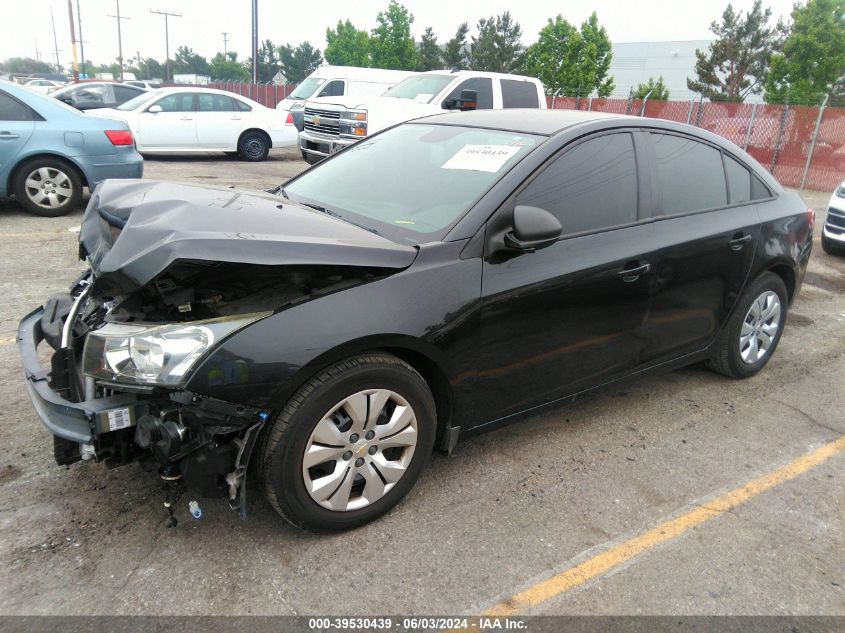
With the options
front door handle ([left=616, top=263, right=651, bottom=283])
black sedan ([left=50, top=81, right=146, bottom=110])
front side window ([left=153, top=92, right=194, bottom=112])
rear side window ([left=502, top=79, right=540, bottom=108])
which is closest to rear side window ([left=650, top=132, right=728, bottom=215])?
front door handle ([left=616, top=263, right=651, bottom=283])

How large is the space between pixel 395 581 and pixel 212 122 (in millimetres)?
13313

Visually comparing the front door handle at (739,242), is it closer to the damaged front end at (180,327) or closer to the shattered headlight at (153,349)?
the damaged front end at (180,327)

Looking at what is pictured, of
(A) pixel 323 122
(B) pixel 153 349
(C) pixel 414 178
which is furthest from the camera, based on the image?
(A) pixel 323 122

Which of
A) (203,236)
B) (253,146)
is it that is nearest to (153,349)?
(203,236)

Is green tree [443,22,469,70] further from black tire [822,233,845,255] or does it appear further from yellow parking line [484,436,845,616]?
yellow parking line [484,436,845,616]

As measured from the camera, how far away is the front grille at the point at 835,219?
847 centimetres

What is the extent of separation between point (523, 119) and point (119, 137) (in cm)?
607

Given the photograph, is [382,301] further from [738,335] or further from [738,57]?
[738,57]

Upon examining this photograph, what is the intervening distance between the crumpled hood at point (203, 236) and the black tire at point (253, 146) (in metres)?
12.2

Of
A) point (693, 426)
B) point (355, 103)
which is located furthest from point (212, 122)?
point (693, 426)

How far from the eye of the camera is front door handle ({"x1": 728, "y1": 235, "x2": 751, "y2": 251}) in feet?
12.9

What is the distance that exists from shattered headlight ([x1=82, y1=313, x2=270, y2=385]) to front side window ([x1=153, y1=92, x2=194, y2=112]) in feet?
41.1

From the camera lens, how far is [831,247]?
878 cm

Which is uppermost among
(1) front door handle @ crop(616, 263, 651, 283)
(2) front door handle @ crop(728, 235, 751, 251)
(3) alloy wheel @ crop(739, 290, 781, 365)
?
(2) front door handle @ crop(728, 235, 751, 251)
